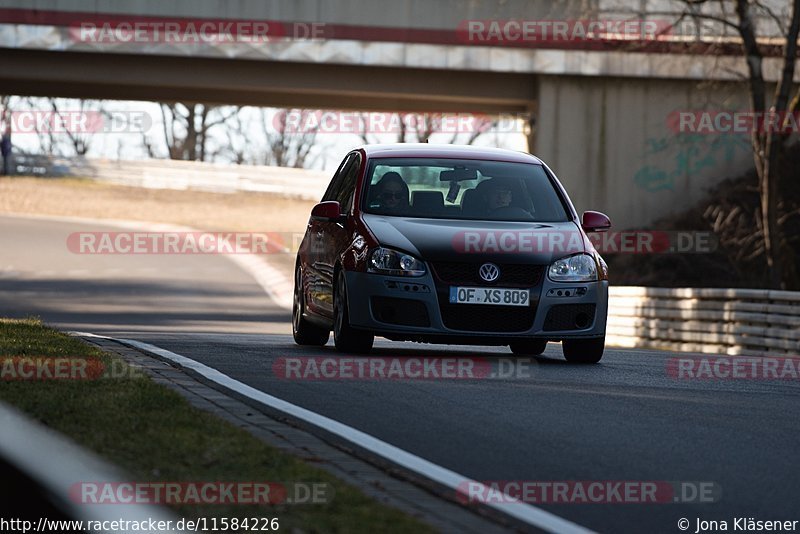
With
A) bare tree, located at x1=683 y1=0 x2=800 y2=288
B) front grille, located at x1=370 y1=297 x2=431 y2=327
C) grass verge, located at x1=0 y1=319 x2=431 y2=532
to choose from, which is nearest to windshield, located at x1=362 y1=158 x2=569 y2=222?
front grille, located at x1=370 y1=297 x2=431 y2=327

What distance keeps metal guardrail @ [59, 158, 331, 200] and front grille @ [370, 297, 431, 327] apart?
54704mm

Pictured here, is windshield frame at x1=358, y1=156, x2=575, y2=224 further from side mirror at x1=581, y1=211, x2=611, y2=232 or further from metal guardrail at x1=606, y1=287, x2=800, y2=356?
metal guardrail at x1=606, y1=287, x2=800, y2=356

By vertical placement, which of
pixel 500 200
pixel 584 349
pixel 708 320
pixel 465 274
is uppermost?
pixel 500 200

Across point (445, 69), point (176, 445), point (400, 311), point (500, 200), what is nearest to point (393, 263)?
point (400, 311)

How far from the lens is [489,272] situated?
1149 centimetres

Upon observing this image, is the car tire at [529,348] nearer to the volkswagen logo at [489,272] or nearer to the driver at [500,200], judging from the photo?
the driver at [500,200]

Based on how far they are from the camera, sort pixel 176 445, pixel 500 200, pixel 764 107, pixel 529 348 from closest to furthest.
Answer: pixel 176 445 → pixel 500 200 → pixel 529 348 → pixel 764 107

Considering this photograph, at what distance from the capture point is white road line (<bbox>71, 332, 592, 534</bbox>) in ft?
18.5

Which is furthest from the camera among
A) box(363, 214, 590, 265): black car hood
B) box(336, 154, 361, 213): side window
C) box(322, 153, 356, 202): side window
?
box(322, 153, 356, 202): side window

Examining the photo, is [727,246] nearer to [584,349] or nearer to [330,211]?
[584,349]

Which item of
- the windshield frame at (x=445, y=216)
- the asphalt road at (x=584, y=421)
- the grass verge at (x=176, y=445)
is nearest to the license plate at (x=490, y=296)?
the asphalt road at (x=584, y=421)

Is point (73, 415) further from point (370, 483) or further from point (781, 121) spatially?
point (781, 121)

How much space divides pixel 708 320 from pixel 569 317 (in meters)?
11.1

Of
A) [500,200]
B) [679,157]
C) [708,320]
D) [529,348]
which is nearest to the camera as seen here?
[500,200]
